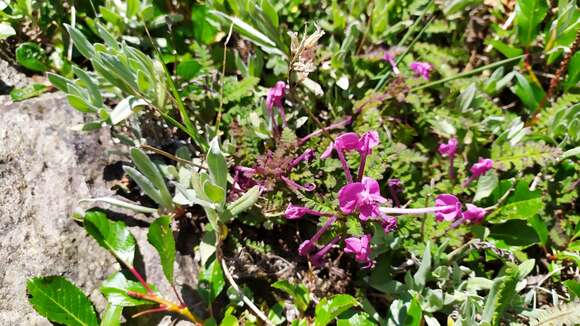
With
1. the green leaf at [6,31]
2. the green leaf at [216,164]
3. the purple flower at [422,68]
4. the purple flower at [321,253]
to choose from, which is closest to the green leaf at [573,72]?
the purple flower at [422,68]

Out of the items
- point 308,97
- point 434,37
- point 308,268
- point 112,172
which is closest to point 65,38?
point 112,172

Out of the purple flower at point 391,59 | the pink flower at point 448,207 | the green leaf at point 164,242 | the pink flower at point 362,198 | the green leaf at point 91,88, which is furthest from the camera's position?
the purple flower at point 391,59

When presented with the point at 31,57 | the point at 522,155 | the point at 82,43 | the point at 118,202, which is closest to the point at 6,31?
the point at 31,57

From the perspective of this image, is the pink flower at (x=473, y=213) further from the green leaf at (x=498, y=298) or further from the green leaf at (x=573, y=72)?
the green leaf at (x=573, y=72)

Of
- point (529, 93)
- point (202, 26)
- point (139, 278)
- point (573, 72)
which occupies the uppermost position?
point (202, 26)

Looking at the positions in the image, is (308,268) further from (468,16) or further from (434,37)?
(468,16)

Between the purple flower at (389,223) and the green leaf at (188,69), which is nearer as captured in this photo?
the purple flower at (389,223)

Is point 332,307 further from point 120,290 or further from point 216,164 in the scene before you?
point 120,290
